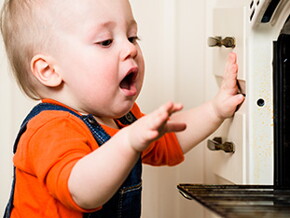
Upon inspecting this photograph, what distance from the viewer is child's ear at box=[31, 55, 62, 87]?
1045 millimetres

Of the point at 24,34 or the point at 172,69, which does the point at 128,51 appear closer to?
the point at 24,34

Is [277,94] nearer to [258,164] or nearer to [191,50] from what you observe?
[258,164]

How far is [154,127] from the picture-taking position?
738 millimetres

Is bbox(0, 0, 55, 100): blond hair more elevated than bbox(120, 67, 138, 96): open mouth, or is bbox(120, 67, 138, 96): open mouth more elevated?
bbox(0, 0, 55, 100): blond hair

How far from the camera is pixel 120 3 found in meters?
1.05

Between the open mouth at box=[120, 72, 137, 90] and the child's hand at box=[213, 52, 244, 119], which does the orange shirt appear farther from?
the child's hand at box=[213, 52, 244, 119]

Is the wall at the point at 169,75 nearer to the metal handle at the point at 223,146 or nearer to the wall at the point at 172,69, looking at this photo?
the wall at the point at 172,69

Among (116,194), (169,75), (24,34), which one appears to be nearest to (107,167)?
(116,194)

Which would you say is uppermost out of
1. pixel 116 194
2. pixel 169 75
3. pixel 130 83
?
pixel 169 75

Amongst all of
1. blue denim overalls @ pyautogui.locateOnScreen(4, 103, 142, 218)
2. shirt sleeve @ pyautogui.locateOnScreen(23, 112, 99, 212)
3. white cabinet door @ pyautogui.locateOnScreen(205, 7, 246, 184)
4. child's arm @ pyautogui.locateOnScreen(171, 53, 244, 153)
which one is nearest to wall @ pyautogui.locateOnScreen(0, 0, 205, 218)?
white cabinet door @ pyautogui.locateOnScreen(205, 7, 246, 184)

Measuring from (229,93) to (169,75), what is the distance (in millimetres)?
355

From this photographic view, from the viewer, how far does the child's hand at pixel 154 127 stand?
72 cm

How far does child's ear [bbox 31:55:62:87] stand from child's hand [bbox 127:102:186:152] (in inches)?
12.5

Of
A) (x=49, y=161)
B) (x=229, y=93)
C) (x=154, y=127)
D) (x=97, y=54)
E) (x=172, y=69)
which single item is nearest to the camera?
(x=154, y=127)
